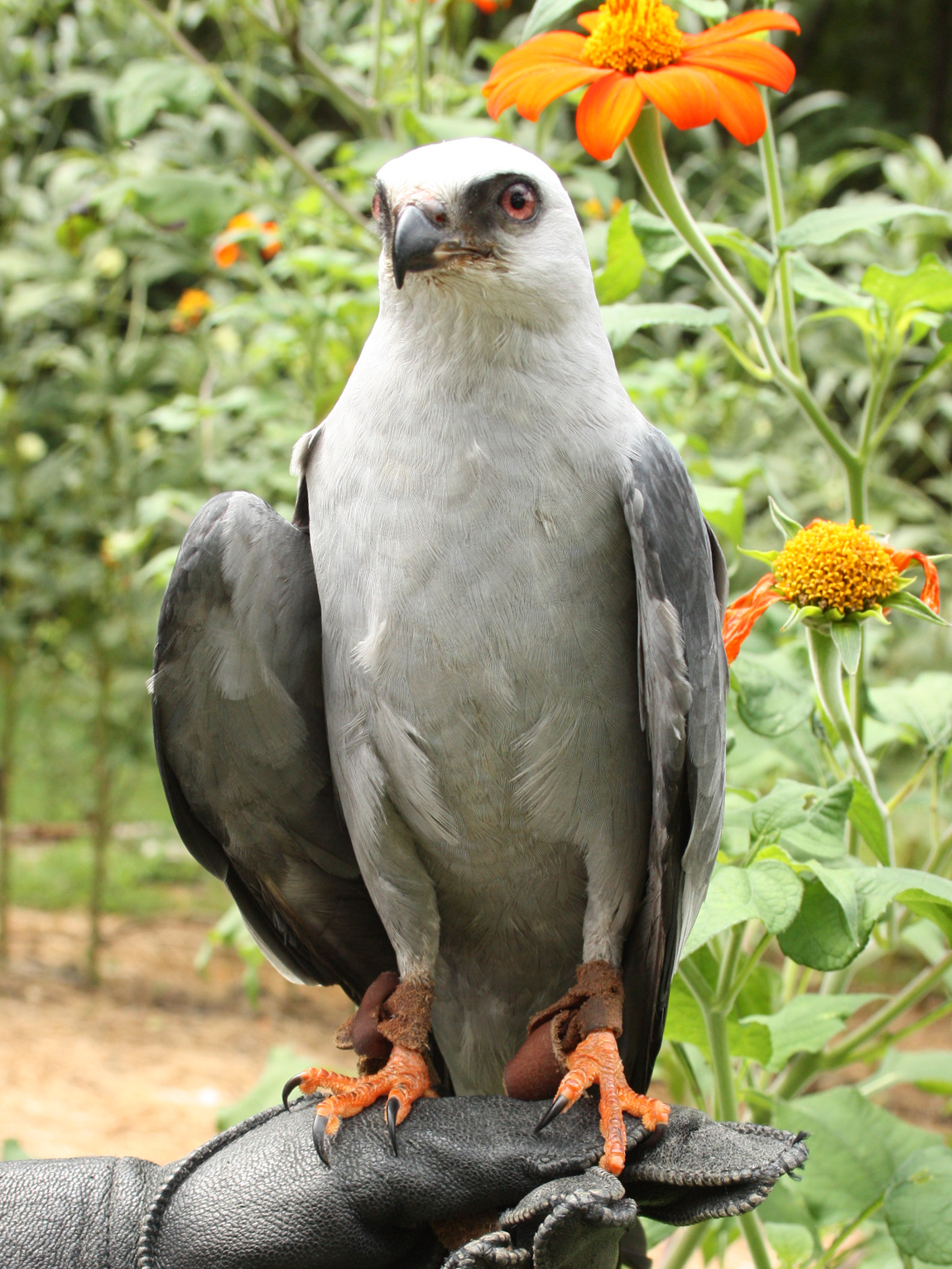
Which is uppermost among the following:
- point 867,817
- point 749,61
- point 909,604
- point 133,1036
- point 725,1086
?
point 749,61

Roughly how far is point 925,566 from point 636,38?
1123 millimetres

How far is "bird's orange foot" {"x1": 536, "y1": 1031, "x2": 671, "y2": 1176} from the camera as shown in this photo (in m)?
1.88

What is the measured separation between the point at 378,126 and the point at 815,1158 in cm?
334

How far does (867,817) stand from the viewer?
6.95ft

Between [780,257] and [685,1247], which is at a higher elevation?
[780,257]

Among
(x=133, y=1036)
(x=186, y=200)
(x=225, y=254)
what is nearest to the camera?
(x=186, y=200)

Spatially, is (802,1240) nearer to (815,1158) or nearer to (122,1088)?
(815,1158)

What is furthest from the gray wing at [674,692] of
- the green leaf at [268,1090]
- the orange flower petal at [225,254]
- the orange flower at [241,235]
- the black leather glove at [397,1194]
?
the orange flower petal at [225,254]

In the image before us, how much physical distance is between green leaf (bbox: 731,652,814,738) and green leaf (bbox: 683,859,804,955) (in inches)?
13.5

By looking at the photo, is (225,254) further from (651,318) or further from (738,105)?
(738,105)

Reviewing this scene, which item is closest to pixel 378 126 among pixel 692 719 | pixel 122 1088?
pixel 692 719

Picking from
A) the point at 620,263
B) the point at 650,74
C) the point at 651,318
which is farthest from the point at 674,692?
the point at 650,74

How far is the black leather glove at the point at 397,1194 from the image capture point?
1.78 meters

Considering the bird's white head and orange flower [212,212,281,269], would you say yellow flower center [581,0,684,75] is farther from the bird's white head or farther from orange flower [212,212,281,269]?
orange flower [212,212,281,269]
